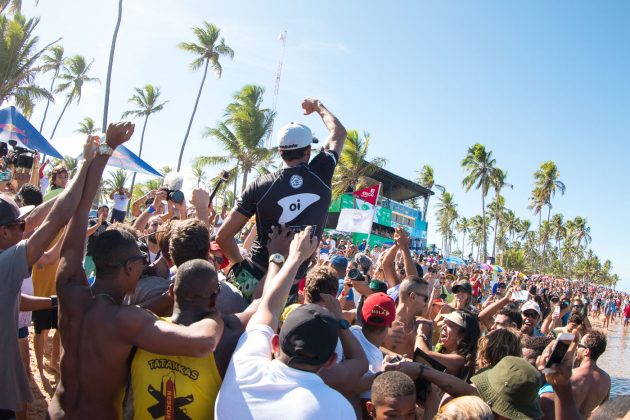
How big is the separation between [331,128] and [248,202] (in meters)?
0.86

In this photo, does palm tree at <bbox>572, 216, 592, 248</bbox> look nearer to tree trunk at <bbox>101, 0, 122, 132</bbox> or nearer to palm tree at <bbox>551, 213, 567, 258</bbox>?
palm tree at <bbox>551, 213, 567, 258</bbox>

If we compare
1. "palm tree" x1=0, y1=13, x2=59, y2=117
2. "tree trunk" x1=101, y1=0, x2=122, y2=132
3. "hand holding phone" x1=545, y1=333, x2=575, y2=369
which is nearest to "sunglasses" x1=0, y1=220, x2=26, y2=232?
"hand holding phone" x1=545, y1=333, x2=575, y2=369

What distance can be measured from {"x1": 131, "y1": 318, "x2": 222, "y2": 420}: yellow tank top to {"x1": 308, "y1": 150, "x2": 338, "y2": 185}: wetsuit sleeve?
1526mm

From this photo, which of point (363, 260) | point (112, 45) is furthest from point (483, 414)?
point (112, 45)

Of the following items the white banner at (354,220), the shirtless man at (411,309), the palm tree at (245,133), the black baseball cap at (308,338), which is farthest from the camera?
the palm tree at (245,133)

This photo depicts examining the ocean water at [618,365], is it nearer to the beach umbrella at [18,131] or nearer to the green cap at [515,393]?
the green cap at [515,393]

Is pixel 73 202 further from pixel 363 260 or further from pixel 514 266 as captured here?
pixel 514 266

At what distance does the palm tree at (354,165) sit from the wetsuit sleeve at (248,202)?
35.1 meters

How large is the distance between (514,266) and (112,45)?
195 ft

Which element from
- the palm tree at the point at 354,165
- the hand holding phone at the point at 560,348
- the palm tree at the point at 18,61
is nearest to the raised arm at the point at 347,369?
the hand holding phone at the point at 560,348

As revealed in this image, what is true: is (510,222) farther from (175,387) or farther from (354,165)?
(175,387)

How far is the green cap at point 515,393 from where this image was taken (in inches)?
95.7

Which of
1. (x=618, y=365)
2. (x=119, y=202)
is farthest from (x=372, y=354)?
(x=618, y=365)

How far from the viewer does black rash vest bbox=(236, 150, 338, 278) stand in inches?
122
